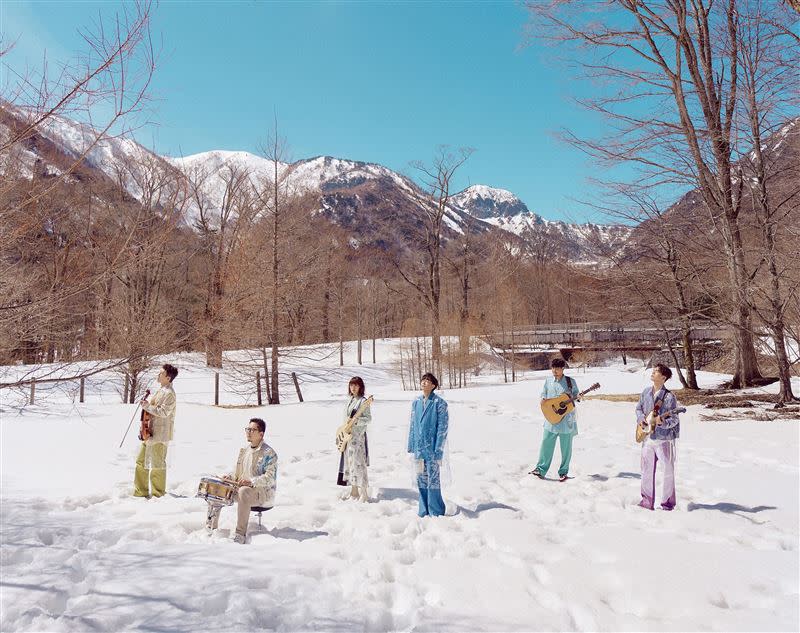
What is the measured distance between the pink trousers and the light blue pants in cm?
237

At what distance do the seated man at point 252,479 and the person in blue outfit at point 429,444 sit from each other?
167cm

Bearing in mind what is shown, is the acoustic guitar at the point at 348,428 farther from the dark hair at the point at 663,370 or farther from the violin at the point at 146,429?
the dark hair at the point at 663,370

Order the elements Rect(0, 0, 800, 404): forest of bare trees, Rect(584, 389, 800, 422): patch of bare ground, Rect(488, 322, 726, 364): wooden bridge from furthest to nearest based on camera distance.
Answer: Rect(488, 322, 726, 364): wooden bridge, Rect(584, 389, 800, 422): patch of bare ground, Rect(0, 0, 800, 404): forest of bare trees

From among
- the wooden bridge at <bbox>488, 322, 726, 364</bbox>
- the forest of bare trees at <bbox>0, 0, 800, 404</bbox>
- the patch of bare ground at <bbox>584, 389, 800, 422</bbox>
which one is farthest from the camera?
the wooden bridge at <bbox>488, 322, 726, 364</bbox>

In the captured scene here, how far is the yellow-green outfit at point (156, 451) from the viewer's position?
629cm

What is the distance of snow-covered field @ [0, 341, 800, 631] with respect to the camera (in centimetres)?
318

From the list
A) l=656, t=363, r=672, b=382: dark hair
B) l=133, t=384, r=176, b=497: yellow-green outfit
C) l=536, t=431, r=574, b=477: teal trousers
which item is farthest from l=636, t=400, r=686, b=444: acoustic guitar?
l=133, t=384, r=176, b=497: yellow-green outfit

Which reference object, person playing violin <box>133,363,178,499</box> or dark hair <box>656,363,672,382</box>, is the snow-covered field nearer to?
person playing violin <box>133,363,178,499</box>

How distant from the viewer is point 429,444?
5.87 m

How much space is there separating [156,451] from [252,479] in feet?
7.00

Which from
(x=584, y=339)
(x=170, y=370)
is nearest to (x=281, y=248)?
(x=170, y=370)

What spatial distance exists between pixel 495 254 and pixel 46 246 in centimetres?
Answer: 4511

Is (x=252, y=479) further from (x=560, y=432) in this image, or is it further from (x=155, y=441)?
(x=560, y=432)

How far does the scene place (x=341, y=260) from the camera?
1735 inches
